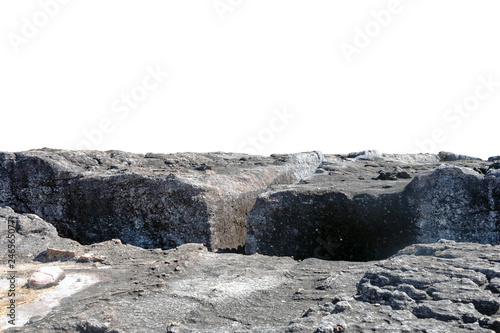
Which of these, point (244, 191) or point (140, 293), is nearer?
point (140, 293)

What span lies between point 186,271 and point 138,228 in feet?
5.72

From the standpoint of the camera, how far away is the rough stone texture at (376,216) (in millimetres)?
3820

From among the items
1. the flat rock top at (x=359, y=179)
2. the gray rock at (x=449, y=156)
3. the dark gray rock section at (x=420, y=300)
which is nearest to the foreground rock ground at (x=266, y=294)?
the dark gray rock section at (x=420, y=300)

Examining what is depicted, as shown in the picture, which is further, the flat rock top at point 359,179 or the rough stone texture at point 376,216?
the flat rock top at point 359,179

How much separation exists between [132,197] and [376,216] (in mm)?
2453

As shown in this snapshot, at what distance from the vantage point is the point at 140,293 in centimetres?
266

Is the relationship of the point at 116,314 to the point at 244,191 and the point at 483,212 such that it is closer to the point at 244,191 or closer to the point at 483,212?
the point at 244,191

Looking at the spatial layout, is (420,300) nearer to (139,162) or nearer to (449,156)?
(139,162)

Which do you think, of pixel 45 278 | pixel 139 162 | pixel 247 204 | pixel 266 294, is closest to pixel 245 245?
pixel 247 204

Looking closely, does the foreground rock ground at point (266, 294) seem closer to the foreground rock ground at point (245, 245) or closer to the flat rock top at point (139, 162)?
the foreground rock ground at point (245, 245)

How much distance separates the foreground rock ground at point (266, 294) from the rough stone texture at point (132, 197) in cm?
98

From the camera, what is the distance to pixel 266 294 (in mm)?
2646

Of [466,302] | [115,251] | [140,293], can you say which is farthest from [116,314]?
[466,302]

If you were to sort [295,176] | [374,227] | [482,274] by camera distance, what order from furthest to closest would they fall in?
[295,176], [374,227], [482,274]
